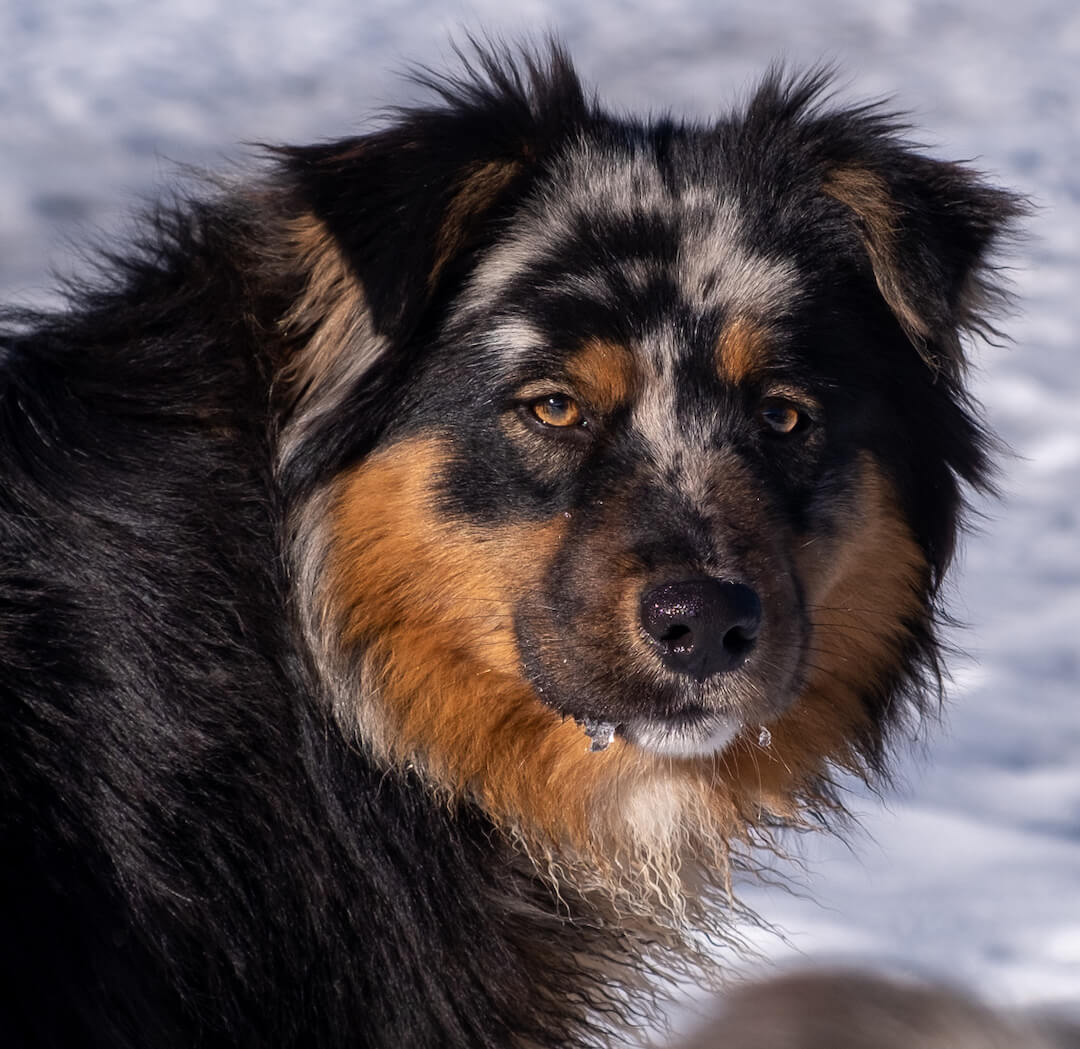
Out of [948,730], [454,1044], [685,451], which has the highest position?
[685,451]

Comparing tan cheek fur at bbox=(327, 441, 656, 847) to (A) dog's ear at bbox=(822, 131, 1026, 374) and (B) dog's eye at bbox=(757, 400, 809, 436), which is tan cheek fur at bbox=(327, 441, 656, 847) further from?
(A) dog's ear at bbox=(822, 131, 1026, 374)

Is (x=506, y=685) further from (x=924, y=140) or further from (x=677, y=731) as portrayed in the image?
(x=924, y=140)

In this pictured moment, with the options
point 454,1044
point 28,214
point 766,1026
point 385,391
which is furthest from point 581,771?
point 28,214

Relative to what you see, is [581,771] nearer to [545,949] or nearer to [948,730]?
[545,949]

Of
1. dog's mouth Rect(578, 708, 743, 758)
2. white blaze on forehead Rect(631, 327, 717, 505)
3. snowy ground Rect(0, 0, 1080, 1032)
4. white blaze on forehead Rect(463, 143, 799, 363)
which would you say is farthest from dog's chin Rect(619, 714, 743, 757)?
snowy ground Rect(0, 0, 1080, 1032)

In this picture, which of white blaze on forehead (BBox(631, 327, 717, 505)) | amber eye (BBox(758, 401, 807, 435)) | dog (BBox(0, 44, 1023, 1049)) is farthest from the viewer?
amber eye (BBox(758, 401, 807, 435))

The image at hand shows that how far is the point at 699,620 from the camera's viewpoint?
11.0ft

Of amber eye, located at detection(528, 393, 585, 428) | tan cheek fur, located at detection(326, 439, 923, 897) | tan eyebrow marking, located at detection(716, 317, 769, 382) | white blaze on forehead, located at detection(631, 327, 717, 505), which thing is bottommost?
tan cheek fur, located at detection(326, 439, 923, 897)

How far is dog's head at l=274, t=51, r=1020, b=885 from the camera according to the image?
3.49 metres

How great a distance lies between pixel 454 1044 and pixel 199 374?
61.3 inches

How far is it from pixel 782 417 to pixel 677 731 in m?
0.78

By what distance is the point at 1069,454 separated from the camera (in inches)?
321

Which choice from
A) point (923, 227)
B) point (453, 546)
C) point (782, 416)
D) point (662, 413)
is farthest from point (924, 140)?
point (453, 546)

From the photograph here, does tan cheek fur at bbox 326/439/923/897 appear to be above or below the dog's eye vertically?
below
